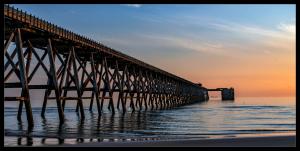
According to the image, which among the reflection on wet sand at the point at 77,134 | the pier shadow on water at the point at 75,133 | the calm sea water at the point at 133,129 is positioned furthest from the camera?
the calm sea water at the point at 133,129

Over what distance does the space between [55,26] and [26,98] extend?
559 cm

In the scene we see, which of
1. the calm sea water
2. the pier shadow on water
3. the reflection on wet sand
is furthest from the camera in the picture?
the calm sea water

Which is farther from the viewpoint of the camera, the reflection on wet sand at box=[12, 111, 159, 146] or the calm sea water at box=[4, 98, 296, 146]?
the calm sea water at box=[4, 98, 296, 146]

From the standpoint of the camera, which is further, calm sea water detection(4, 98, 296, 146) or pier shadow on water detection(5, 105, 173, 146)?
calm sea water detection(4, 98, 296, 146)

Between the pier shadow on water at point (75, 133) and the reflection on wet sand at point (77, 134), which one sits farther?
the pier shadow on water at point (75, 133)

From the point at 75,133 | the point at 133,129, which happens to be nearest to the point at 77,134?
the point at 75,133

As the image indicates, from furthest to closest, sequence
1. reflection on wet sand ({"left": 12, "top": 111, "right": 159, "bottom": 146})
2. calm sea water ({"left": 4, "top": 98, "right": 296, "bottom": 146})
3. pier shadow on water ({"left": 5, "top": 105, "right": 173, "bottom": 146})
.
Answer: calm sea water ({"left": 4, "top": 98, "right": 296, "bottom": 146}), pier shadow on water ({"left": 5, "top": 105, "right": 173, "bottom": 146}), reflection on wet sand ({"left": 12, "top": 111, "right": 159, "bottom": 146})

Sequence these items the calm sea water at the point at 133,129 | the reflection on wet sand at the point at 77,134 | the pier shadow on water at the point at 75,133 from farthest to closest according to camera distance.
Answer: the calm sea water at the point at 133,129, the pier shadow on water at the point at 75,133, the reflection on wet sand at the point at 77,134

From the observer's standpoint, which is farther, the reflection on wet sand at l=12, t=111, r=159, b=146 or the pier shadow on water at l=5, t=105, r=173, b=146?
the pier shadow on water at l=5, t=105, r=173, b=146

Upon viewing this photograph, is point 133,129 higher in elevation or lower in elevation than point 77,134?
lower

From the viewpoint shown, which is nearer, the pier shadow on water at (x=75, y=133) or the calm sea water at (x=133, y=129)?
the pier shadow on water at (x=75, y=133)

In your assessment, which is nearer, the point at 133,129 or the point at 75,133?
the point at 75,133

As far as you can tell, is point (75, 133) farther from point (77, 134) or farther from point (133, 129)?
point (133, 129)
